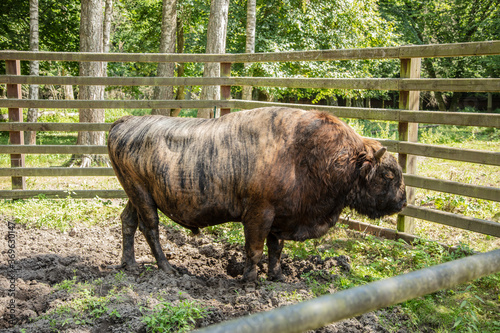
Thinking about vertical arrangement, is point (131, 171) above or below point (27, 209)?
above

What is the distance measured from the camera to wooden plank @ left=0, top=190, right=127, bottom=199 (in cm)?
683

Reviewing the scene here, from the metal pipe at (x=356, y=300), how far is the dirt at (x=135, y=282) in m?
2.27

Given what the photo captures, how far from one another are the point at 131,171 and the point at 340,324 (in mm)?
2478

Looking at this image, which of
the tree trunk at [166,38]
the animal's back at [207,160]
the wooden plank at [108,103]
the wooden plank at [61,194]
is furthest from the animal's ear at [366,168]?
the tree trunk at [166,38]

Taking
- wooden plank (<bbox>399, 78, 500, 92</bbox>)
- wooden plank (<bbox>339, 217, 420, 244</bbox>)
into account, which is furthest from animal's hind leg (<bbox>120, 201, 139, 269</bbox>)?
wooden plank (<bbox>399, 78, 500, 92</bbox>)

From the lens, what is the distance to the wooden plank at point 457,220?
14.6 feet

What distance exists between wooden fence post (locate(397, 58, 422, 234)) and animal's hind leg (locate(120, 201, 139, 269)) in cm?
305

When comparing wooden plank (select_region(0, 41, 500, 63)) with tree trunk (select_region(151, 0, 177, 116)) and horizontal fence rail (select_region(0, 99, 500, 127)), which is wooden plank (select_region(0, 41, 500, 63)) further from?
tree trunk (select_region(151, 0, 177, 116))

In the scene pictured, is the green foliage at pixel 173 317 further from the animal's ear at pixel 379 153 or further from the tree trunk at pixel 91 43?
the tree trunk at pixel 91 43

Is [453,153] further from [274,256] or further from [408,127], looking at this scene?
[274,256]

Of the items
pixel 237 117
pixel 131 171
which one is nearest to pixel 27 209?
pixel 131 171

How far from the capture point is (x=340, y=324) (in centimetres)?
335

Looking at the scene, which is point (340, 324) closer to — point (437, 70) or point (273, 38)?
point (273, 38)

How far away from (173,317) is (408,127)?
A: 3.51 m
